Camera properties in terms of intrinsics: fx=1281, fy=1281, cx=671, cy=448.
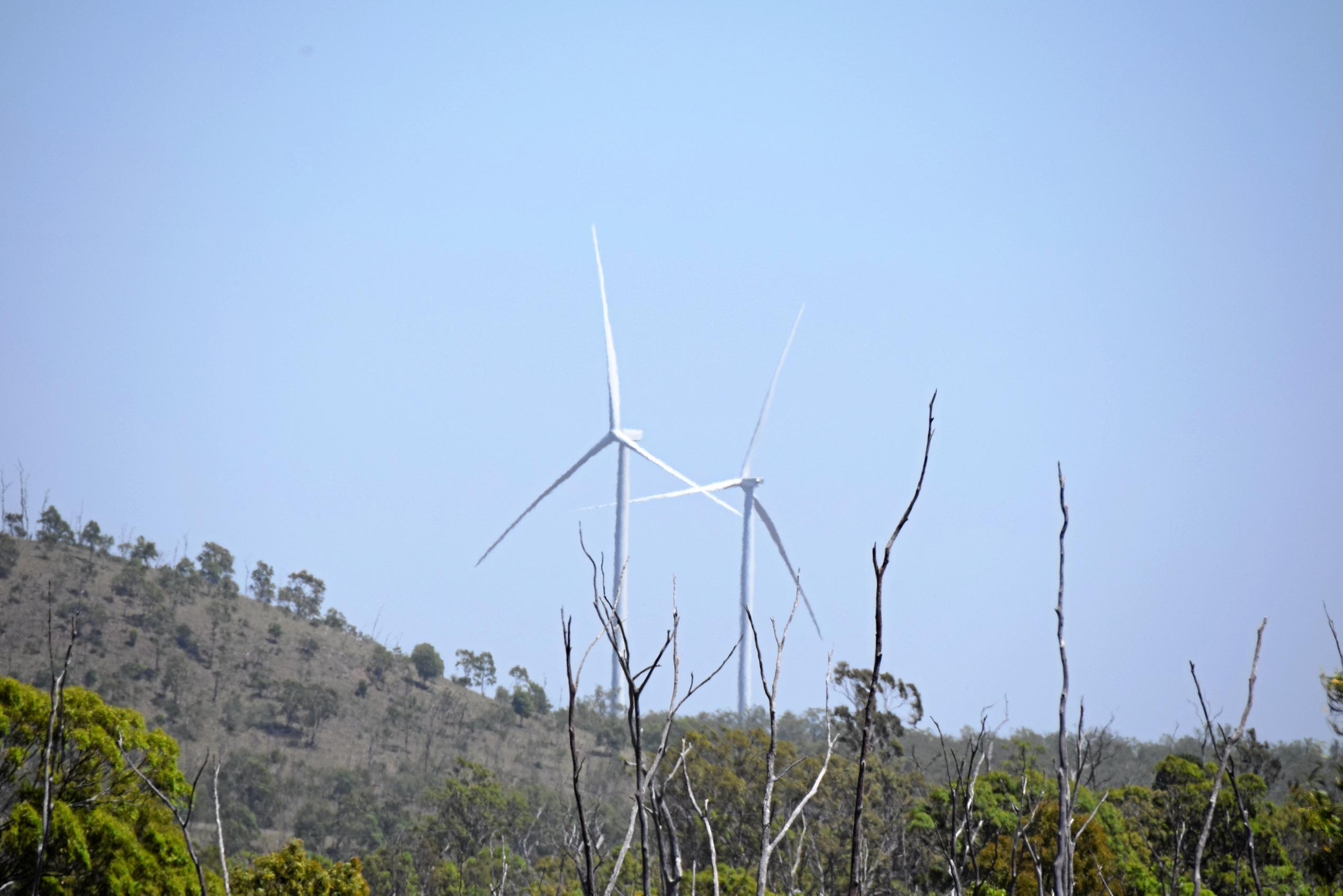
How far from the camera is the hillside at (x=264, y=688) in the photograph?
3356 inches

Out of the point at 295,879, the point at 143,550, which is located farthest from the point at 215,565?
the point at 295,879

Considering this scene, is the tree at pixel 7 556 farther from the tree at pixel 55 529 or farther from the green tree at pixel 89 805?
the green tree at pixel 89 805

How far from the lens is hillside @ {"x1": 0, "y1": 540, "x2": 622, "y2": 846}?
3356 inches

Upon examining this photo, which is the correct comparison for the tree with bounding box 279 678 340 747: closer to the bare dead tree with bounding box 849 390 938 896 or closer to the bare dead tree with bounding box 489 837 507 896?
the bare dead tree with bounding box 489 837 507 896

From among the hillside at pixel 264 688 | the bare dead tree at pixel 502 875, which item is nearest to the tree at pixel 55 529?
the hillside at pixel 264 688

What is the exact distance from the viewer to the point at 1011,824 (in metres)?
35.5

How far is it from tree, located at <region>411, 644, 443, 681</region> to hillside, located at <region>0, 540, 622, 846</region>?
0.81 metres

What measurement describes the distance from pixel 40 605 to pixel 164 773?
260ft

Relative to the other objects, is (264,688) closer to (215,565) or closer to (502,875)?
(215,565)

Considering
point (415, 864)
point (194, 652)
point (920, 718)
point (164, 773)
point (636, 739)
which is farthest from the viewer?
point (194, 652)

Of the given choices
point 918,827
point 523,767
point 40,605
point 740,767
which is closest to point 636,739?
point 918,827

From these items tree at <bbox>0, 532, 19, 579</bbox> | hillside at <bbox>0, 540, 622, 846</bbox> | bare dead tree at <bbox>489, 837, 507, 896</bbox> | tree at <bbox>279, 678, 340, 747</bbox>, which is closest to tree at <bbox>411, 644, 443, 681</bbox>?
hillside at <bbox>0, 540, 622, 846</bbox>

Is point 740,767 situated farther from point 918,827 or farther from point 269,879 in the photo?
point 269,879

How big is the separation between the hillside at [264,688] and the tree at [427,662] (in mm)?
809
